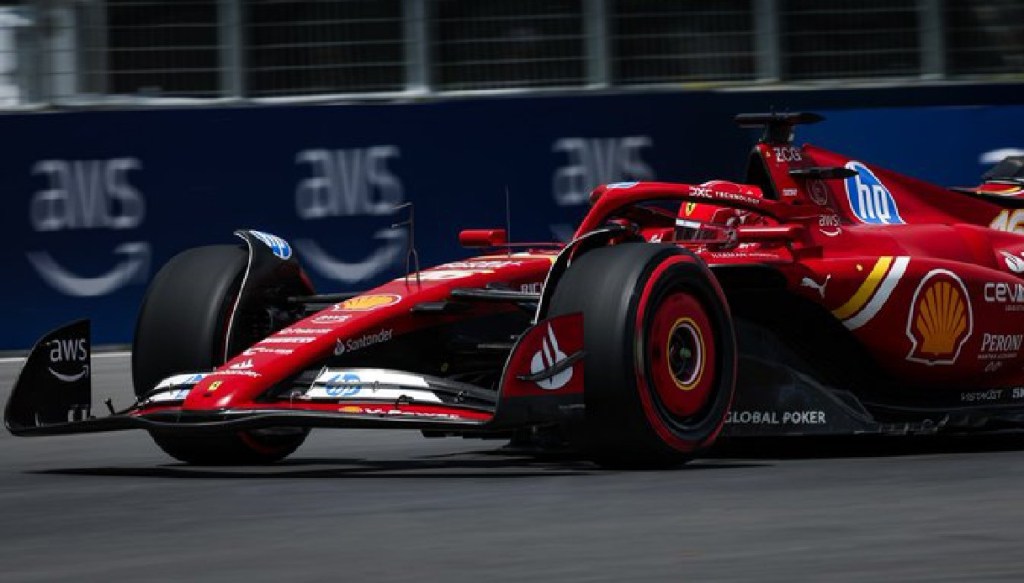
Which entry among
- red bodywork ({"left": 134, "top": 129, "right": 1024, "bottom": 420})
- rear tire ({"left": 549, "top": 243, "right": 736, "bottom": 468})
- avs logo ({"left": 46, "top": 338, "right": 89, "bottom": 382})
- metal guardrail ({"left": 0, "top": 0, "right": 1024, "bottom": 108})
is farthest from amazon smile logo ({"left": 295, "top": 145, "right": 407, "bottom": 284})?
rear tire ({"left": 549, "top": 243, "right": 736, "bottom": 468})

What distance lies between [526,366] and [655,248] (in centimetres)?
64

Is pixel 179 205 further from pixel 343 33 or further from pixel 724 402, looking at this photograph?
pixel 724 402

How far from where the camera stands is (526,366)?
23.1 ft

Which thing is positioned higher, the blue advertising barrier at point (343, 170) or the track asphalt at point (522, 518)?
the blue advertising barrier at point (343, 170)

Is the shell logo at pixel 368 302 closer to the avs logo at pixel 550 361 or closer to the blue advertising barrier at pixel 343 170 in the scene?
the avs logo at pixel 550 361

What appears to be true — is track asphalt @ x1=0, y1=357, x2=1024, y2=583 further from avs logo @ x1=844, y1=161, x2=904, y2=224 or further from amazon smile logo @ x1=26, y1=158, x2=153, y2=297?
amazon smile logo @ x1=26, y1=158, x2=153, y2=297

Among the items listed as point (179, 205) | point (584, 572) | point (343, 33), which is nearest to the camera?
point (584, 572)

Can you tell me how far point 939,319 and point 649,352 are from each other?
1657 mm

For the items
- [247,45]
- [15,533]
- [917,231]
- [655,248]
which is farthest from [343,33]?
[15,533]

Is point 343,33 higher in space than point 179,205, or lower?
higher

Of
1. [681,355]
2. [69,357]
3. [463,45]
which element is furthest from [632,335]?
[463,45]

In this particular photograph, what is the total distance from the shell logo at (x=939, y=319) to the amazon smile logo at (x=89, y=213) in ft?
20.6

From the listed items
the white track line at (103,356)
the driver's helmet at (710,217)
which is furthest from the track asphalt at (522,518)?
the white track line at (103,356)

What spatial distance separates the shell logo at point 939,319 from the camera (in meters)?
8.16
